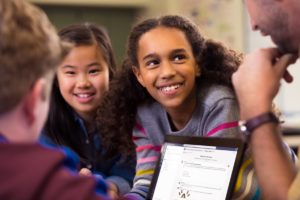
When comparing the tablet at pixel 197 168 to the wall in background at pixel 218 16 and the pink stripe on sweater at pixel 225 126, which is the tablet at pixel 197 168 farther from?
the wall in background at pixel 218 16

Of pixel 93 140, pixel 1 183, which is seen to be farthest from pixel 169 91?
pixel 1 183

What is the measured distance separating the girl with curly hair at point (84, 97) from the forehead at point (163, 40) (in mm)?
304

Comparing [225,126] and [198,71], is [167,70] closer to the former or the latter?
[198,71]

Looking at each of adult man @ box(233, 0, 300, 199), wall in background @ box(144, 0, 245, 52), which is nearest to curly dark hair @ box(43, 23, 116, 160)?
adult man @ box(233, 0, 300, 199)

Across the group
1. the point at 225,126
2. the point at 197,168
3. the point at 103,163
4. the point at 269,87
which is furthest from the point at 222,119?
the point at 103,163

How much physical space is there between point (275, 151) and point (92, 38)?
3.21 feet

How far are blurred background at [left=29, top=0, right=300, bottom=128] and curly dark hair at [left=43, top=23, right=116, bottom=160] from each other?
184cm

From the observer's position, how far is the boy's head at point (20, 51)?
1.99ft

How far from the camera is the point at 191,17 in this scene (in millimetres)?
3930

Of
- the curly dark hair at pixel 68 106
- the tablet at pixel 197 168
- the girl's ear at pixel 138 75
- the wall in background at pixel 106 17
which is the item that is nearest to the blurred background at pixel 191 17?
the wall in background at pixel 106 17

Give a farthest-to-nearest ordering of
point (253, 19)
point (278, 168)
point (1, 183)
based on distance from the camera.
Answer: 1. point (253, 19)
2. point (278, 168)
3. point (1, 183)

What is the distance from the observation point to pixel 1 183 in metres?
0.55

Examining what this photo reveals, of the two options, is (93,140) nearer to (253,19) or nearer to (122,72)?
(122,72)

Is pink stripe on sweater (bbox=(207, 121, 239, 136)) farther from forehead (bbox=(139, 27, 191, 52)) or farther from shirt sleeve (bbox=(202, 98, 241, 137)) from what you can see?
forehead (bbox=(139, 27, 191, 52))
